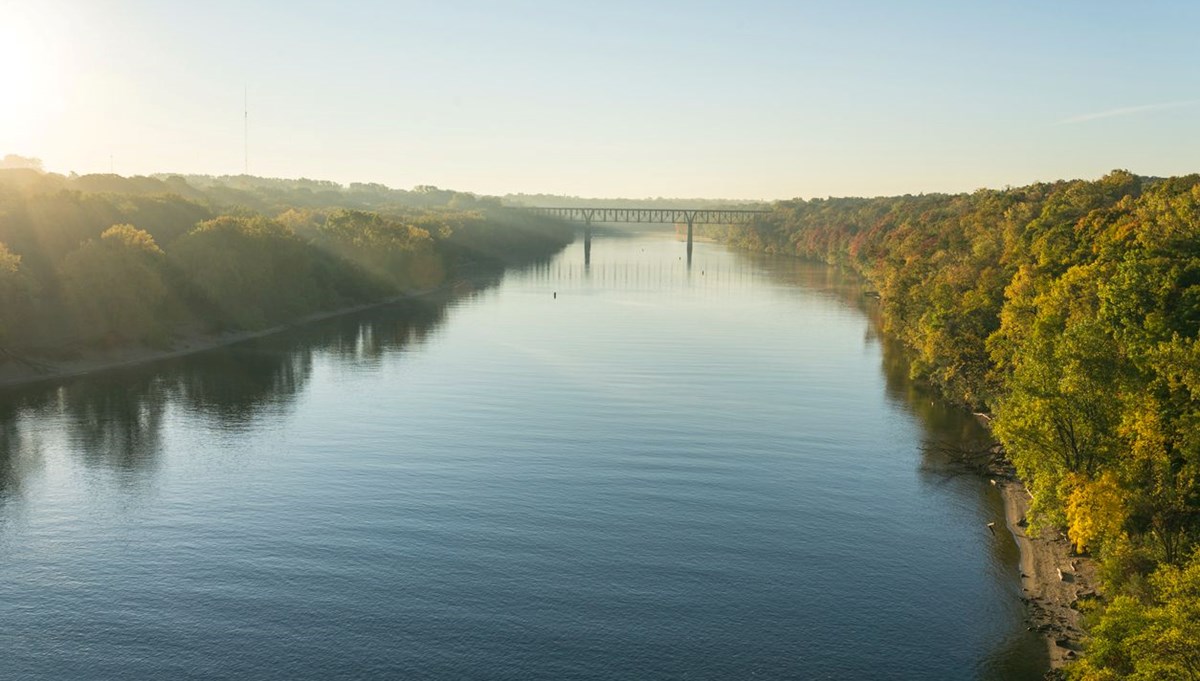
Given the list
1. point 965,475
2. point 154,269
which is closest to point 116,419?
point 154,269

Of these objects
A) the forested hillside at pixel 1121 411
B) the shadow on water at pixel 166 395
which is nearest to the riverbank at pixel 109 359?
the shadow on water at pixel 166 395

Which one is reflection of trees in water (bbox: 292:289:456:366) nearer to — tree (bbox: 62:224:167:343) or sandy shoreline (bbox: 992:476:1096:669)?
tree (bbox: 62:224:167:343)

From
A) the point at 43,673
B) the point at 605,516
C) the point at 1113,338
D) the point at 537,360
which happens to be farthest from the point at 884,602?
the point at 537,360

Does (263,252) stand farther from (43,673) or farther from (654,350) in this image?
(43,673)

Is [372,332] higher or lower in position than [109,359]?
higher

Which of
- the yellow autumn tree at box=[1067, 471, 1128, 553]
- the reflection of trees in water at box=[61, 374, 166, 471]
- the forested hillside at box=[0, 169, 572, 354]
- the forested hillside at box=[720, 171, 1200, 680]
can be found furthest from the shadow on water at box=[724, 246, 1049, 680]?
the forested hillside at box=[0, 169, 572, 354]

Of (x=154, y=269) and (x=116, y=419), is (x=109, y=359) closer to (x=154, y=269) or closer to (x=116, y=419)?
(x=154, y=269)

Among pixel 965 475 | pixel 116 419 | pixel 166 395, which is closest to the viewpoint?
pixel 965 475
